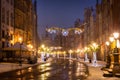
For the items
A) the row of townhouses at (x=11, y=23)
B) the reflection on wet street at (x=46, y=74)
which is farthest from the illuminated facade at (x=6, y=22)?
the reflection on wet street at (x=46, y=74)

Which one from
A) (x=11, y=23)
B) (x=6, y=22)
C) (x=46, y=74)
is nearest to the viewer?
(x=46, y=74)

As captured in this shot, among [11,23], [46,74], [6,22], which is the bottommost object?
[46,74]

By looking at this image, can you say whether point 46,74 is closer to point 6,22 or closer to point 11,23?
point 6,22

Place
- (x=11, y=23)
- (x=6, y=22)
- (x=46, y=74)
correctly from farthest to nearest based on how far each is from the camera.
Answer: (x=11, y=23) → (x=6, y=22) → (x=46, y=74)

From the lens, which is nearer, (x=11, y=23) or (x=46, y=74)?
(x=46, y=74)

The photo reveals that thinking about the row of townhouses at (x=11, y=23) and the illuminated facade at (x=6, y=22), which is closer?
the illuminated facade at (x=6, y=22)

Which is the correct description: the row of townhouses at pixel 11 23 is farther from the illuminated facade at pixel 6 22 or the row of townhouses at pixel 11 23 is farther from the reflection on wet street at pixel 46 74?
the reflection on wet street at pixel 46 74

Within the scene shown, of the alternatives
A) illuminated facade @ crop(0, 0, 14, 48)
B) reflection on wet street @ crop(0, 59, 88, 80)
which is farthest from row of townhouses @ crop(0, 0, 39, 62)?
reflection on wet street @ crop(0, 59, 88, 80)

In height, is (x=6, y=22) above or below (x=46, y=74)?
above

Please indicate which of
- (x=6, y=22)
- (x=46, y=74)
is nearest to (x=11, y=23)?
(x=6, y=22)

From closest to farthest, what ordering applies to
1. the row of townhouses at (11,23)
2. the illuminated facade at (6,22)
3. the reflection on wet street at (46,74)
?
1. the reflection on wet street at (46,74)
2. the illuminated facade at (6,22)
3. the row of townhouses at (11,23)

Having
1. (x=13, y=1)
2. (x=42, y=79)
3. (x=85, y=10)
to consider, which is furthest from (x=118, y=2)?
(x=85, y=10)

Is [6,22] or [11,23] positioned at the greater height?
[11,23]

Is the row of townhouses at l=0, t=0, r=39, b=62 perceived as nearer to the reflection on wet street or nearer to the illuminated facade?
the illuminated facade
